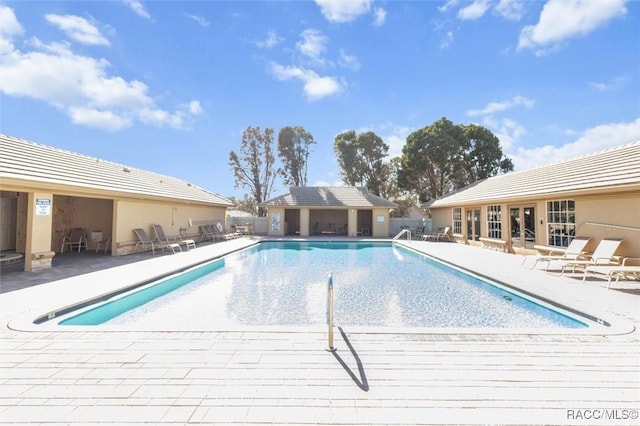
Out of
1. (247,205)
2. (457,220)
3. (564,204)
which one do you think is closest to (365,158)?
(457,220)

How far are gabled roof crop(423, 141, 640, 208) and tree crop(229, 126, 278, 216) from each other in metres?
21.2

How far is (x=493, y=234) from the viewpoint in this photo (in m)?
14.2

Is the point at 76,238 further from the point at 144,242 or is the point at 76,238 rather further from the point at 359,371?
the point at 359,371

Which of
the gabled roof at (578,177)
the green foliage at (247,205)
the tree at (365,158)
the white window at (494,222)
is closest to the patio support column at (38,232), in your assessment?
the gabled roof at (578,177)

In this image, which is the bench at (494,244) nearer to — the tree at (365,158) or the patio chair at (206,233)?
the patio chair at (206,233)

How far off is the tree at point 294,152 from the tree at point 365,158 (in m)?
3.74

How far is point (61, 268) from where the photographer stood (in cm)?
826

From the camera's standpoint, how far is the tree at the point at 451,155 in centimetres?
2603

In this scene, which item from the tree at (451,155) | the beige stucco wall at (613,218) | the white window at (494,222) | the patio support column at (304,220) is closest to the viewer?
the beige stucco wall at (613,218)

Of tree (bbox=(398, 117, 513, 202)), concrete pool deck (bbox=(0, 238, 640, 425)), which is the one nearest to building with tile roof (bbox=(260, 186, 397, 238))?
tree (bbox=(398, 117, 513, 202))

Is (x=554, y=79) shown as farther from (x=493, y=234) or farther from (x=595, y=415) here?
(x=595, y=415)

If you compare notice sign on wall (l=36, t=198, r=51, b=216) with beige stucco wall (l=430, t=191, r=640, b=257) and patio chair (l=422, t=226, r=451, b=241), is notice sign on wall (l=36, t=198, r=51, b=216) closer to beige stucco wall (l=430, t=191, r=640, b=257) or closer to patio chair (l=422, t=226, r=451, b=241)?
beige stucco wall (l=430, t=191, r=640, b=257)

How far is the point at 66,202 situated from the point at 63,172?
4.18 m

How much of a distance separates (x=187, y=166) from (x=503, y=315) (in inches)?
1190
